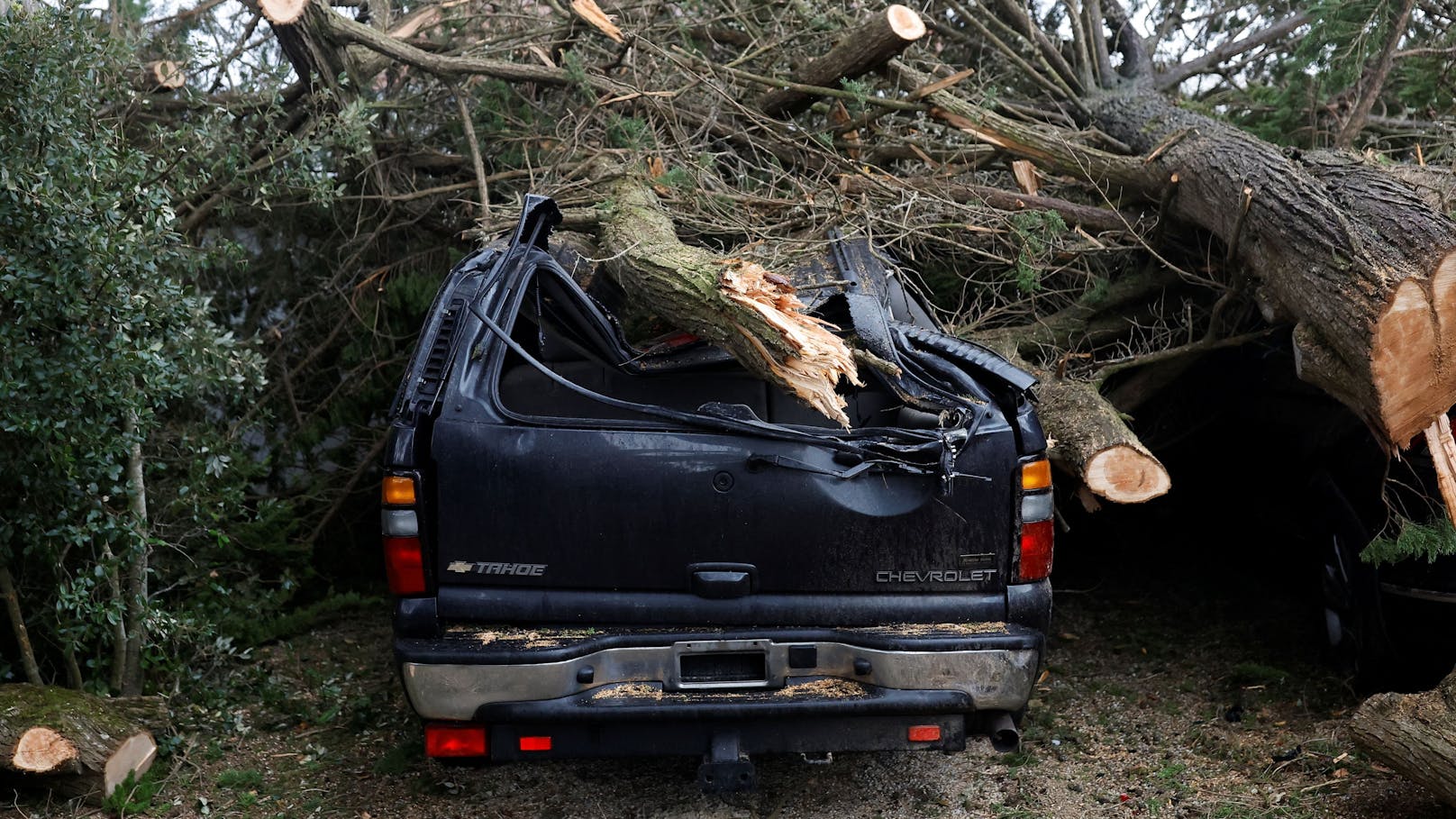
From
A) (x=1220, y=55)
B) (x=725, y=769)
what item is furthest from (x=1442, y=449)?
(x=1220, y=55)

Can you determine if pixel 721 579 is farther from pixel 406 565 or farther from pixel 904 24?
pixel 904 24

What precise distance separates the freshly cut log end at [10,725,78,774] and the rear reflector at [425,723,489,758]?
1.46 meters

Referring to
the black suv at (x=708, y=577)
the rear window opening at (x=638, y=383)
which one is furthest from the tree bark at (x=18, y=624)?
the rear window opening at (x=638, y=383)

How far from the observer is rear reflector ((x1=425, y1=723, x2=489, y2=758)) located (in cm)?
335

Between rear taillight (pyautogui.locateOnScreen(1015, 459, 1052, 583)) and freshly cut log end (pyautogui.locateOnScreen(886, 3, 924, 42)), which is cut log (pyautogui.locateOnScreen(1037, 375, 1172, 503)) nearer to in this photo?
rear taillight (pyautogui.locateOnScreen(1015, 459, 1052, 583))

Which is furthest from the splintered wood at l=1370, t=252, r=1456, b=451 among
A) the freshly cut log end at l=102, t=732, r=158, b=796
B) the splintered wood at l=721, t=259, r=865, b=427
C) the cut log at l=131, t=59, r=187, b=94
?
the cut log at l=131, t=59, r=187, b=94

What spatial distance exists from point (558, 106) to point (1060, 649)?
400 centimetres

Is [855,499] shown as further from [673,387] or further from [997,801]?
[997,801]

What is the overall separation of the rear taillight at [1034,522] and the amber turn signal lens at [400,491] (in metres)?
1.83

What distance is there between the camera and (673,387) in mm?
4230

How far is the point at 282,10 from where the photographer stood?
18.5 feet

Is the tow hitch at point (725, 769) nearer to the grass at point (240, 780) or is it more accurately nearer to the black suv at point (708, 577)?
the black suv at point (708, 577)

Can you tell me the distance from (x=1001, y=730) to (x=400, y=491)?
1.92 metres

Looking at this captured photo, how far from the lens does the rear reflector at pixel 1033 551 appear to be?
3510 millimetres
